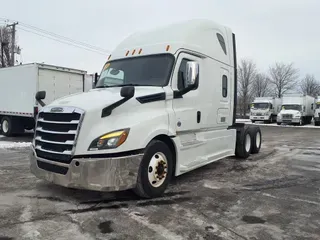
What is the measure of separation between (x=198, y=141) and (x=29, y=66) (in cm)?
1041

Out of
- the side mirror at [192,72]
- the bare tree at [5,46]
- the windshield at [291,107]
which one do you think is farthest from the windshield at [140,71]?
the bare tree at [5,46]

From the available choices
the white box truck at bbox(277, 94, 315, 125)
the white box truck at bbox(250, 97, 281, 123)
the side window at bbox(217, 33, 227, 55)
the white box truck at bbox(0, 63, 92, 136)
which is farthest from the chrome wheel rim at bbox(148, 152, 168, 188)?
the white box truck at bbox(250, 97, 281, 123)

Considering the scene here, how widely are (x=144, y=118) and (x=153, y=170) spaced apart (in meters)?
0.90

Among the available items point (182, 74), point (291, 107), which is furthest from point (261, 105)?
point (182, 74)

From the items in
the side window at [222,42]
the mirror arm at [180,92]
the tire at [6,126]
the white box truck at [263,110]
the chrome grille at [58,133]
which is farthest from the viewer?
the white box truck at [263,110]

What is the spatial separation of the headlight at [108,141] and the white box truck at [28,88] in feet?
33.7

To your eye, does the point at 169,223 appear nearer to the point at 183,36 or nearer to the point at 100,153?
the point at 100,153

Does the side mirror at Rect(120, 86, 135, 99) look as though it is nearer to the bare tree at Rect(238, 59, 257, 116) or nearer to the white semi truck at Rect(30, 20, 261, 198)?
the white semi truck at Rect(30, 20, 261, 198)

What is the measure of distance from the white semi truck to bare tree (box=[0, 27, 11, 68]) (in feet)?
131

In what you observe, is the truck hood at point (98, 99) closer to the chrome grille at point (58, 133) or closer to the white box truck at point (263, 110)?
the chrome grille at point (58, 133)

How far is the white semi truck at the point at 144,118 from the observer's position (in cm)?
443

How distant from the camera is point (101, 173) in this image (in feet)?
14.3

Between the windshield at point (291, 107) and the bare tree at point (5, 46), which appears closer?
the windshield at point (291, 107)

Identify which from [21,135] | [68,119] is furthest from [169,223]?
[21,135]
